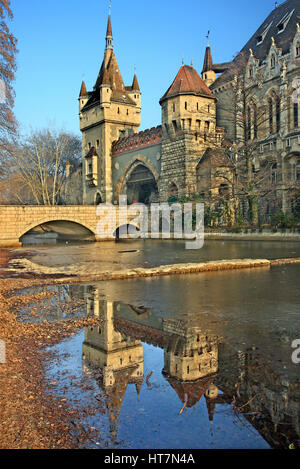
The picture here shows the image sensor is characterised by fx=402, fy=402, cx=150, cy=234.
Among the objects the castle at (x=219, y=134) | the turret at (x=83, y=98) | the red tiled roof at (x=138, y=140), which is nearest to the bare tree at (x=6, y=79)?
the castle at (x=219, y=134)

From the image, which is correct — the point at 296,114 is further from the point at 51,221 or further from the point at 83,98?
the point at 83,98

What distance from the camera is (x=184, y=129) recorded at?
1265 inches

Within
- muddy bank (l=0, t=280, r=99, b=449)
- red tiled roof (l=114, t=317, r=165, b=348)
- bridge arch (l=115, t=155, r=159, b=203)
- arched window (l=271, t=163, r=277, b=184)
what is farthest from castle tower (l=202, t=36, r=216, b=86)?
muddy bank (l=0, t=280, r=99, b=449)

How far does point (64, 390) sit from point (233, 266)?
8.71 m

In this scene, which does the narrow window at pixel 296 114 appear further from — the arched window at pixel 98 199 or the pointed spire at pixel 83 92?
the pointed spire at pixel 83 92

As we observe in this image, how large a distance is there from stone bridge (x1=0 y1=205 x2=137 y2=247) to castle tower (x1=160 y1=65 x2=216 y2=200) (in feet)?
16.8

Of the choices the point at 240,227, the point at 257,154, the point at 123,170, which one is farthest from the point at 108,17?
the point at 240,227

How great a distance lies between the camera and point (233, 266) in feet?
37.6

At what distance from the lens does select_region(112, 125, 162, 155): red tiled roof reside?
36.0m

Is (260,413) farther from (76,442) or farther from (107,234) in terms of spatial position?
(107,234)

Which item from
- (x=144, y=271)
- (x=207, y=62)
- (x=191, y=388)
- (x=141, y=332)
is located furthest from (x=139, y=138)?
(x=191, y=388)

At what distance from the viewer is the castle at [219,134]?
27500mm

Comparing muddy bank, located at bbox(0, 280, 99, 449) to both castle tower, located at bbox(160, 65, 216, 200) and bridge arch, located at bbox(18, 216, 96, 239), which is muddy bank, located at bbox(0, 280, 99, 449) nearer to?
bridge arch, located at bbox(18, 216, 96, 239)

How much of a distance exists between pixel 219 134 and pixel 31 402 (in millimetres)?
31203
